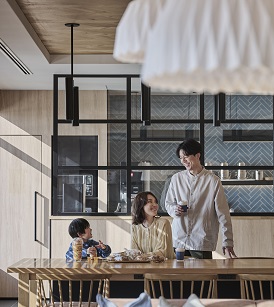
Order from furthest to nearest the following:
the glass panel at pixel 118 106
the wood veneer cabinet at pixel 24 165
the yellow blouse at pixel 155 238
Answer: the wood veneer cabinet at pixel 24 165 → the glass panel at pixel 118 106 → the yellow blouse at pixel 155 238

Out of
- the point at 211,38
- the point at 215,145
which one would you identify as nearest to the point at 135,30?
the point at 211,38

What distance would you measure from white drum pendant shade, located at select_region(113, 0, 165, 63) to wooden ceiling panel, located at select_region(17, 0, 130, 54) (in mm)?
3262

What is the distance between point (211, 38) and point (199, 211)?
4563 millimetres

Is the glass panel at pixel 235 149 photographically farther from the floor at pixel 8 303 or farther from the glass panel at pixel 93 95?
the floor at pixel 8 303

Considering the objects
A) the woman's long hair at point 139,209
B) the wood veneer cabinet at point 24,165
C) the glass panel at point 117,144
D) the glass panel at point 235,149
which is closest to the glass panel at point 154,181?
the glass panel at point 117,144

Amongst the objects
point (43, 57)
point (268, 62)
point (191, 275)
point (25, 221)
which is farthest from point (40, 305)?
point (25, 221)

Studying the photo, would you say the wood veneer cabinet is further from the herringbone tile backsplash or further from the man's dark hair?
the man's dark hair

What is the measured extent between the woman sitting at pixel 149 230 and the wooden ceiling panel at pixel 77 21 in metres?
1.45

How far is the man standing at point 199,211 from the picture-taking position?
616cm

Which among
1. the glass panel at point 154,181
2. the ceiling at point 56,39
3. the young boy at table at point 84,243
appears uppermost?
the ceiling at point 56,39

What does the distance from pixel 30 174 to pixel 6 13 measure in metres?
4.10

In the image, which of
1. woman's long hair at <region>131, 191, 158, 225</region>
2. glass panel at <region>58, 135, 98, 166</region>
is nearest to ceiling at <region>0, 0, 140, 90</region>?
glass panel at <region>58, 135, 98, 166</region>

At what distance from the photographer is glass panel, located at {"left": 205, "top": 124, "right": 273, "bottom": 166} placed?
810 centimetres

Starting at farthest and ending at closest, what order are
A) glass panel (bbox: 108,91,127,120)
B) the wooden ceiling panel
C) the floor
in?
the floor < glass panel (bbox: 108,91,127,120) < the wooden ceiling panel
